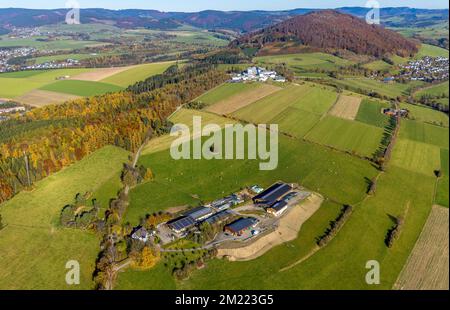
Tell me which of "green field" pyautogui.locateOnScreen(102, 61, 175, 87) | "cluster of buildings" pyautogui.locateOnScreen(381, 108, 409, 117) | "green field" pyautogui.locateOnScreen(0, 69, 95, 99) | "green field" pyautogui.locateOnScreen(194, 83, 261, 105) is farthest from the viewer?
"green field" pyautogui.locateOnScreen(102, 61, 175, 87)

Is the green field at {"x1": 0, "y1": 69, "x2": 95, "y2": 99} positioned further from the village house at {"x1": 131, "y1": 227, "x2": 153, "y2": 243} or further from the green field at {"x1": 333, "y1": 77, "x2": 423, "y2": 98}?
the green field at {"x1": 333, "y1": 77, "x2": 423, "y2": 98}

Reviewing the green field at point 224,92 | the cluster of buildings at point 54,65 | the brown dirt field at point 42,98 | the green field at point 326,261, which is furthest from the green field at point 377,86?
the cluster of buildings at point 54,65

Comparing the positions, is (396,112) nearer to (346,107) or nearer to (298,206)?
(346,107)

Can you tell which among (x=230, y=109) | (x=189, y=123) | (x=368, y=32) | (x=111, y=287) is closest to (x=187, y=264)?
(x=111, y=287)

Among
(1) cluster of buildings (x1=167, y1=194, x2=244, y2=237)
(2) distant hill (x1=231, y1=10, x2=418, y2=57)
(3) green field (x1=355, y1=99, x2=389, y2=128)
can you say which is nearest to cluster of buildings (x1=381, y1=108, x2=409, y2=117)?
(3) green field (x1=355, y1=99, x2=389, y2=128)

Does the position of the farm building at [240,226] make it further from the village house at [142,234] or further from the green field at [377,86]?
the green field at [377,86]

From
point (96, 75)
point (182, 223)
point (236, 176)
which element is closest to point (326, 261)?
point (182, 223)
